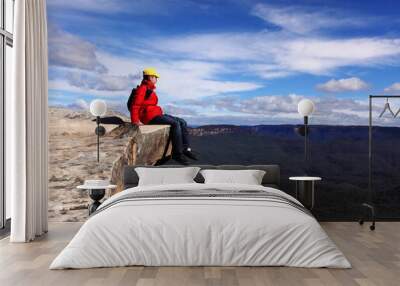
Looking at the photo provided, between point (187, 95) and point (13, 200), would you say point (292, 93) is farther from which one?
point (13, 200)

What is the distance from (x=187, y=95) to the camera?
25.8ft

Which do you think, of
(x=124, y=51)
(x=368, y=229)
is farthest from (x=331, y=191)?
(x=124, y=51)

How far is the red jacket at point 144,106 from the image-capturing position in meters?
7.71

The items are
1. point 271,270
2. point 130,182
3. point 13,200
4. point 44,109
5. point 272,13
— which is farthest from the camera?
point 272,13

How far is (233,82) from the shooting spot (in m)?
7.90

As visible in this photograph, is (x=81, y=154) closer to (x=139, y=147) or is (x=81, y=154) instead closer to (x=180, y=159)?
(x=139, y=147)

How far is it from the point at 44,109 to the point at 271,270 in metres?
3.42

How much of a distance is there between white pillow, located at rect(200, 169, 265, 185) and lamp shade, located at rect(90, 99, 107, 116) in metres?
1.56

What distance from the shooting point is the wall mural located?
7.66 metres

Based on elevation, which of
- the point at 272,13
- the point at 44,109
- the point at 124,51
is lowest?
the point at 44,109

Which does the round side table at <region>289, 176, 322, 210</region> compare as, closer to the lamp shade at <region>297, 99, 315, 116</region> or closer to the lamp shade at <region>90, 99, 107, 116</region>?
the lamp shade at <region>297, 99, 315, 116</region>

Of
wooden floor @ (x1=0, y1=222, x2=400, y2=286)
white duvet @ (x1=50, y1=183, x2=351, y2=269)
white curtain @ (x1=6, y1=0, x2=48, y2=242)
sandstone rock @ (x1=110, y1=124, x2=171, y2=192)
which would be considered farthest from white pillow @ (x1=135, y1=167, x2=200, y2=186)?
white duvet @ (x1=50, y1=183, x2=351, y2=269)

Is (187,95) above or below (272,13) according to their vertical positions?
below

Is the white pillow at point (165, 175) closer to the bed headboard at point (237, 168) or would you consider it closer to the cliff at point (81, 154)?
the bed headboard at point (237, 168)
